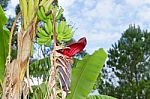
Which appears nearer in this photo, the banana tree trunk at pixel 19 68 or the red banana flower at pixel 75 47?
the banana tree trunk at pixel 19 68

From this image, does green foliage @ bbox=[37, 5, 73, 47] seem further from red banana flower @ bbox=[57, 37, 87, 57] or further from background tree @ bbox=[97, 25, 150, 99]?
background tree @ bbox=[97, 25, 150, 99]

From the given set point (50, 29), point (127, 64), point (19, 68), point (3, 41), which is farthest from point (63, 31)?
point (127, 64)

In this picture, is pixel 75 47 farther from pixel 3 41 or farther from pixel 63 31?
pixel 3 41

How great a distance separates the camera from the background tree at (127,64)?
12336 mm

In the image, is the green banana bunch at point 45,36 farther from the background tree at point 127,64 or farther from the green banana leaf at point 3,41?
the background tree at point 127,64

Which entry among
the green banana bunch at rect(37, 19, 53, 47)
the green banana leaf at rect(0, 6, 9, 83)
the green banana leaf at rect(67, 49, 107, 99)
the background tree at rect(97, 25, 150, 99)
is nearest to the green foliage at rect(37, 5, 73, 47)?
the green banana bunch at rect(37, 19, 53, 47)

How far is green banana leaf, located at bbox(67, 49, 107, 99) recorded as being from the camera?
184 centimetres

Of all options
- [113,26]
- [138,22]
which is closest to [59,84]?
[113,26]

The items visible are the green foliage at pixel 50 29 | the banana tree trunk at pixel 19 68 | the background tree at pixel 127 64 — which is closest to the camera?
the banana tree trunk at pixel 19 68

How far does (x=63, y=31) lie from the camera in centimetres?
117

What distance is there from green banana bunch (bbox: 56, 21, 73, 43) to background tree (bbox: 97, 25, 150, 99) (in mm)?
11081

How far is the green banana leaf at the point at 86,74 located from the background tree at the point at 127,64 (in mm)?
10330

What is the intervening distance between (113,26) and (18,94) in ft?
37.3

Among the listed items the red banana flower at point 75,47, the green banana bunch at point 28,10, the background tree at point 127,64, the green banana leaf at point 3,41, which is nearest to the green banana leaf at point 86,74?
the green banana leaf at point 3,41
